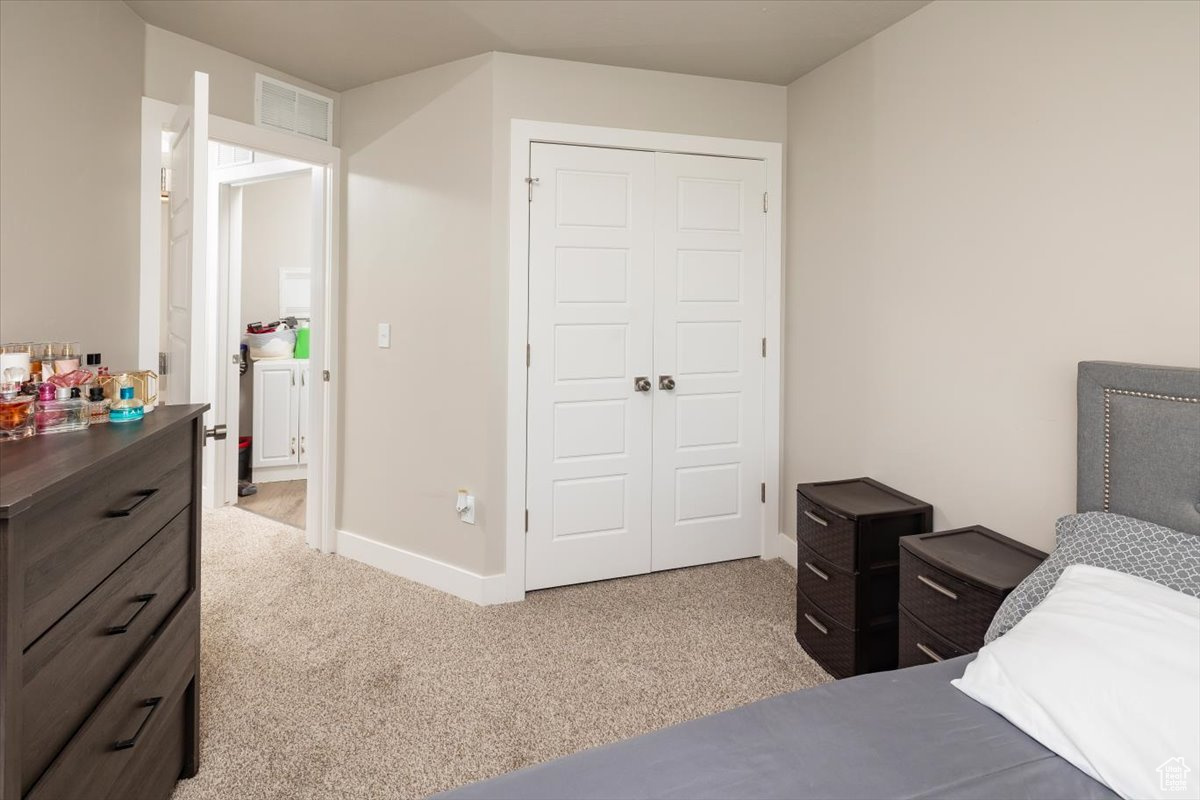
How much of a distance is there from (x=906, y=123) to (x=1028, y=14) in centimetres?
55

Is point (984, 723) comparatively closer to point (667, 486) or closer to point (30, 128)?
point (667, 486)

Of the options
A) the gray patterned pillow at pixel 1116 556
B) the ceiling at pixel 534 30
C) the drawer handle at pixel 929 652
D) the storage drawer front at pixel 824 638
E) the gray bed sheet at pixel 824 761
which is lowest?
the storage drawer front at pixel 824 638

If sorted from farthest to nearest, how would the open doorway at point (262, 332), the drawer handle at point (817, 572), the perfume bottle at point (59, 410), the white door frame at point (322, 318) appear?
1. the open doorway at point (262, 332)
2. the white door frame at point (322, 318)
3. the drawer handle at point (817, 572)
4. the perfume bottle at point (59, 410)

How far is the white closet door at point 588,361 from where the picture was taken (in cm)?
303

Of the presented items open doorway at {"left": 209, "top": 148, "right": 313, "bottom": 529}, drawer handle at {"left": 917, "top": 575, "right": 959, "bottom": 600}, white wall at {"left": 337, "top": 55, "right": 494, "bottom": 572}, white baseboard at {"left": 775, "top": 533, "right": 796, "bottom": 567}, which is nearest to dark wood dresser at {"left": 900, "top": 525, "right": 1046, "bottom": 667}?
drawer handle at {"left": 917, "top": 575, "right": 959, "bottom": 600}

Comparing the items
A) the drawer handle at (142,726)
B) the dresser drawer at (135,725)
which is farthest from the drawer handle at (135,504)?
→ the drawer handle at (142,726)

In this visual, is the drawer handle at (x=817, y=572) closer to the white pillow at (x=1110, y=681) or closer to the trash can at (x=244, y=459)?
the white pillow at (x=1110, y=681)

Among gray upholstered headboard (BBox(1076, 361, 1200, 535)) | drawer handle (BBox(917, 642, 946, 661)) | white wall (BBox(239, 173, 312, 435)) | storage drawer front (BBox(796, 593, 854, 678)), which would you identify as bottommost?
storage drawer front (BBox(796, 593, 854, 678))

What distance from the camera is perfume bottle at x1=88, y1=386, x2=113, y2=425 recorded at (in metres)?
1.54

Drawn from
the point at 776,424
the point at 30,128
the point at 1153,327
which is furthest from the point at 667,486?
the point at 30,128

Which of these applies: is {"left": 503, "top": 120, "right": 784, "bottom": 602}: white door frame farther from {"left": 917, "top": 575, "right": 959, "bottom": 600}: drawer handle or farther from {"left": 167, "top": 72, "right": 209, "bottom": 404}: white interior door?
{"left": 917, "top": 575, "right": 959, "bottom": 600}: drawer handle

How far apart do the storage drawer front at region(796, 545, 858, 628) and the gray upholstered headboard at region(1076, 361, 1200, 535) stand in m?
0.78

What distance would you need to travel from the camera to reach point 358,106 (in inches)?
131

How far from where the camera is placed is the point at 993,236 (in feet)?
7.25
